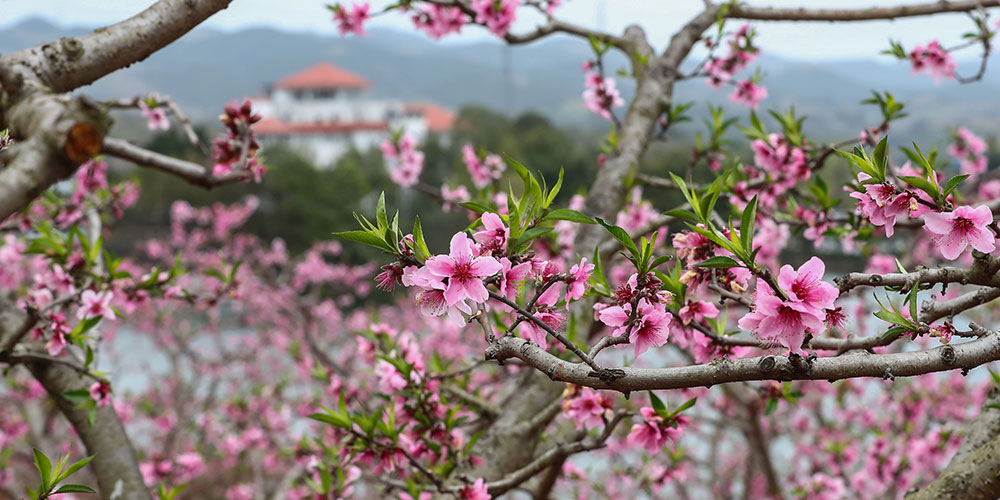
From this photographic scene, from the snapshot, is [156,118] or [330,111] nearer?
[156,118]

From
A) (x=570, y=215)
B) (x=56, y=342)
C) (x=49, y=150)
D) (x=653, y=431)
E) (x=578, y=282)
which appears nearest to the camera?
(x=49, y=150)

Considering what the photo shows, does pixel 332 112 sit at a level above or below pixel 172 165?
below

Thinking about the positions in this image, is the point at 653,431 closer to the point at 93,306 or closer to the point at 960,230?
the point at 960,230

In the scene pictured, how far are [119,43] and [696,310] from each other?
1258mm

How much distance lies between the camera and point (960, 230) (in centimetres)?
113

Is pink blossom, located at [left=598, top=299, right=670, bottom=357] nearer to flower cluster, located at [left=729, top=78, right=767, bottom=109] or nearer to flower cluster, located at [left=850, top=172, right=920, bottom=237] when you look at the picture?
flower cluster, located at [left=850, top=172, right=920, bottom=237]

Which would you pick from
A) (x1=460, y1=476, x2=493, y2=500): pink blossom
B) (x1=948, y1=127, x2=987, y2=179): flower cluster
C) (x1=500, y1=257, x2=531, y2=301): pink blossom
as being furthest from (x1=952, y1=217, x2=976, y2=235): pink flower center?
(x1=948, y1=127, x2=987, y2=179): flower cluster

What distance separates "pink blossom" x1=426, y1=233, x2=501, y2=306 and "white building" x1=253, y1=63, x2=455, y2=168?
51.3m

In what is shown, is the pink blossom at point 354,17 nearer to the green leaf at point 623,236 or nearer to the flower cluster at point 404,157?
the flower cluster at point 404,157

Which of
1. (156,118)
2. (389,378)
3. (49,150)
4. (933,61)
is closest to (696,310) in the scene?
(389,378)

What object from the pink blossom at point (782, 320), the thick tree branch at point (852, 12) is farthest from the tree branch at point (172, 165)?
the thick tree branch at point (852, 12)

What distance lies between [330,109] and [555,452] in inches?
2256

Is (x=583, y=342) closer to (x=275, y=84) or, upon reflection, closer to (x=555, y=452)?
(x=555, y=452)

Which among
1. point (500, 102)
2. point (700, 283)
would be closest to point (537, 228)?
point (700, 283)
